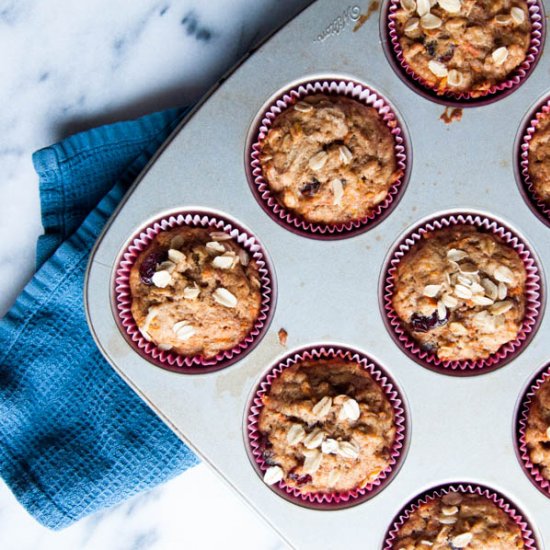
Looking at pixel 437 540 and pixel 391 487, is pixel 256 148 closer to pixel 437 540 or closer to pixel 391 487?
pixel 391 487

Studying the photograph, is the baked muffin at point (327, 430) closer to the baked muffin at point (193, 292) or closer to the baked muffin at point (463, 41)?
the baked muffin at point (193, 292)

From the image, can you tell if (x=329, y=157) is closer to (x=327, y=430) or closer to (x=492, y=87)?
(x=492, y=87)

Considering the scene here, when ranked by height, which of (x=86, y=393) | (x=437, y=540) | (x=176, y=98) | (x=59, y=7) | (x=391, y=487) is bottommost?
(x=437, y=540)

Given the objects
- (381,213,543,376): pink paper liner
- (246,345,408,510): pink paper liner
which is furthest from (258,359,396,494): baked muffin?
(381,213,543,376): pink paper liner

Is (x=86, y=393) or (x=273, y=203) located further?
(x=86, y=393)

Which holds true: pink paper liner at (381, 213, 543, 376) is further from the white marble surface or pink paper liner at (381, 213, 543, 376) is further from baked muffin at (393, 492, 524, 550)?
the white marble surface

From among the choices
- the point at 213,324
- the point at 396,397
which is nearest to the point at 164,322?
the point at 213,324

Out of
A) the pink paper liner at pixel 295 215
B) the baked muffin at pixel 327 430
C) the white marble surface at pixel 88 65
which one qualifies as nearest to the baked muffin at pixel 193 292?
the pink paper liner at pixel 295 215

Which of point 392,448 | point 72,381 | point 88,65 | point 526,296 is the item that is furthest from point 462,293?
point 88,65
